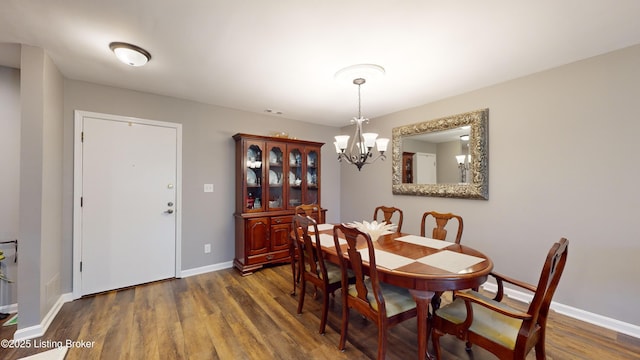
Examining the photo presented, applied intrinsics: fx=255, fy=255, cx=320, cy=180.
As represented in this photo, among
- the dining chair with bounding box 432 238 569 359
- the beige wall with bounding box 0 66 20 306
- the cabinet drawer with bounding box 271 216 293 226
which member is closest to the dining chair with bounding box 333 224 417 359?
the dining chair with bounding box 432 238 569 359

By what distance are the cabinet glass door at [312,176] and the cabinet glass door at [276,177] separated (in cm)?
45

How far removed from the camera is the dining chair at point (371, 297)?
5.27ft

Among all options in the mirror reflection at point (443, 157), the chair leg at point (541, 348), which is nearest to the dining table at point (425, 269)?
the chair leg at point (541, 348)

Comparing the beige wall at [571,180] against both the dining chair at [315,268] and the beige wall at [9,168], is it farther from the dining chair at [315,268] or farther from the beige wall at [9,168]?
the beige wall at [9,168]

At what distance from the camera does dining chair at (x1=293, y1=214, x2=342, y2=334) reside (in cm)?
207

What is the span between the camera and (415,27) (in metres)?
1.81

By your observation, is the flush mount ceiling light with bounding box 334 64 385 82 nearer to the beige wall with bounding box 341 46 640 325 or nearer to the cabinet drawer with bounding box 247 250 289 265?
the beige wall with bounding box 341 46 640 325

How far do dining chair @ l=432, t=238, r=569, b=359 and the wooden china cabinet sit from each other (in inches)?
85.4

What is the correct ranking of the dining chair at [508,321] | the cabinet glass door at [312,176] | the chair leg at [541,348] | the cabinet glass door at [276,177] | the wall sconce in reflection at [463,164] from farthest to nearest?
the cabinet glass door at [312,176] < the cabinet glass door at [276,177] < the wall sconce in reflection at [463,164] < the chair leg at [541,348] < the dining chair at [508,321]

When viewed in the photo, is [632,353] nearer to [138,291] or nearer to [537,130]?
[537,130]

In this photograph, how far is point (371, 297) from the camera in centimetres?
177

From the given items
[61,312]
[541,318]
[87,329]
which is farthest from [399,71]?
[61,312]

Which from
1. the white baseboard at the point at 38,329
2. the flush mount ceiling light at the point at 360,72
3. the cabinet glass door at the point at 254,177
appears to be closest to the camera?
the white baseboard at the point at 38,329

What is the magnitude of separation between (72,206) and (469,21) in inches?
157
